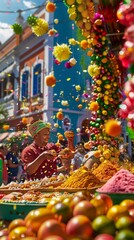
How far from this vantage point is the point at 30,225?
128 cm

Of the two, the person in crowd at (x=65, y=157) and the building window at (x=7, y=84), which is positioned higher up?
the building window at (x=7, y=84)

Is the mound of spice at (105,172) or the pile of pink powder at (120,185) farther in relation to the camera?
the mound of spice at (105,172)

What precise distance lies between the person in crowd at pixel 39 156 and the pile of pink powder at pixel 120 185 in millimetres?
1520

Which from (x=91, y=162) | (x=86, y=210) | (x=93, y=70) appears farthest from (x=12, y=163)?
(x=86, y=210)

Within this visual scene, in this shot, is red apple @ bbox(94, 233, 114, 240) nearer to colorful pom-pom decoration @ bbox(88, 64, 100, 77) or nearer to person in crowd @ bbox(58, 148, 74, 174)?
person in crowd @ bbox(58, 148, 74, 174)

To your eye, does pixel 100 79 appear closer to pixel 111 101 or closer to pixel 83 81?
pixel 111 101

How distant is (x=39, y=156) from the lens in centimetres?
331

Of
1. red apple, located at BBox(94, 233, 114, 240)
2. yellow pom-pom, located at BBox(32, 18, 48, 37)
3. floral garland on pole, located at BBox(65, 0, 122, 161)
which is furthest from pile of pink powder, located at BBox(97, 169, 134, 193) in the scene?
floral garland on pole, located at BBox(65, 0, 122, 161)

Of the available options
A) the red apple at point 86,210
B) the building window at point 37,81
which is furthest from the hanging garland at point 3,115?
the red apple at point 86,210

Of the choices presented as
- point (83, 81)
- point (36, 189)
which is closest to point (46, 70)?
point (83, 81)

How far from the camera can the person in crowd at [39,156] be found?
10.9 ft

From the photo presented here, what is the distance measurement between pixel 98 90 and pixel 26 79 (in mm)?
10666

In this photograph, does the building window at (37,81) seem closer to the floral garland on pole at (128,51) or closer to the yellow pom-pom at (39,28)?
the yellow pom-pom at (39,28)

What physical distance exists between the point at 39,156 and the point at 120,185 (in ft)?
5.32
